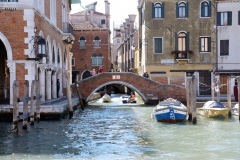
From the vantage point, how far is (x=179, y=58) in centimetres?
2344

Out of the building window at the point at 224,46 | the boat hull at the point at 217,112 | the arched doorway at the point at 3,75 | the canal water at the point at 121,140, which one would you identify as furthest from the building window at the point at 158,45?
the canal water at the point at 121,140

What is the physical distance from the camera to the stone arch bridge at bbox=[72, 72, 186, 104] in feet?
71.4

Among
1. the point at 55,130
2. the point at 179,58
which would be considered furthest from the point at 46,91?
the point at 179,58

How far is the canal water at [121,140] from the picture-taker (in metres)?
8.89

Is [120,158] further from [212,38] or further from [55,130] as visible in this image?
[212,38]

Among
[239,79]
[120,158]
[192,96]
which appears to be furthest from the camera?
[239,79]

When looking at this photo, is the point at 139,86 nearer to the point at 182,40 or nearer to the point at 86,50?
the point at 182,40

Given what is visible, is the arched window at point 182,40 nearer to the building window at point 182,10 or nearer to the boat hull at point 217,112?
the building window at point 182,10

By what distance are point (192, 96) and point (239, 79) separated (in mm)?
1964

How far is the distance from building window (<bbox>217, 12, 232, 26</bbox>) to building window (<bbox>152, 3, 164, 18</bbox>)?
116 inches

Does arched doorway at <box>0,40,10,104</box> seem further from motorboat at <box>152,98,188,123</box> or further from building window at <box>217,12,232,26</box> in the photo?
building window at <box>217,12,232,26</box>

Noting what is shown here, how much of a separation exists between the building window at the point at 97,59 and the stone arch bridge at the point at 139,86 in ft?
38.5

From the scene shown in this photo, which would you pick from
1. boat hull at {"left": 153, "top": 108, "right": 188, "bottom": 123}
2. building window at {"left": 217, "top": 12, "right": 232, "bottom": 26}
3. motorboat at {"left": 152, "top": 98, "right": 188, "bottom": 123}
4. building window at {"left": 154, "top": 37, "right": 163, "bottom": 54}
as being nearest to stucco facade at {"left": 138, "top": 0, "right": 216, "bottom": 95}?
building window at {"left": 154, "top": 37, "right": 163, "bottom": 54}

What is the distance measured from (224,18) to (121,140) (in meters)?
14.5
